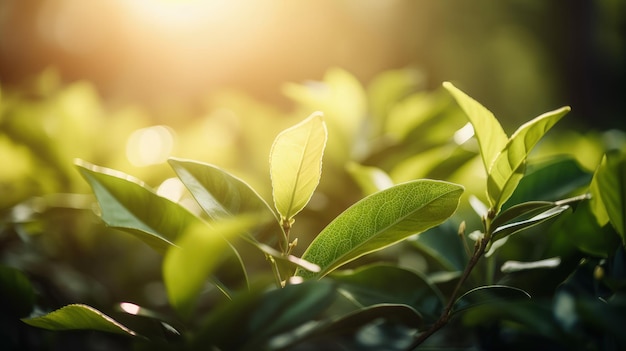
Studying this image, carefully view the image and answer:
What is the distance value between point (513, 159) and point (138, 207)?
370 mm

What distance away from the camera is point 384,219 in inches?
21.2

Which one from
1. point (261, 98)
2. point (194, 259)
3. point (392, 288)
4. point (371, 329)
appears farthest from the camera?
point (261, 98)

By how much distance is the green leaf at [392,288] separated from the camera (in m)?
0.63

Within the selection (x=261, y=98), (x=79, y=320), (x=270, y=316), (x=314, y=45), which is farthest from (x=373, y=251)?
(x=314, y=45)

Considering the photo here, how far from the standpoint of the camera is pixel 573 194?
736mm

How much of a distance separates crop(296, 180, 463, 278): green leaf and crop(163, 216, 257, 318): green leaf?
137 millimetres

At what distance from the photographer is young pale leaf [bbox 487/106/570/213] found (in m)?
0.53

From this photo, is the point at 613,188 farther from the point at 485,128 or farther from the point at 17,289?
the point at 17,289

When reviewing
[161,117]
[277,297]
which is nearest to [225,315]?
[277,297]

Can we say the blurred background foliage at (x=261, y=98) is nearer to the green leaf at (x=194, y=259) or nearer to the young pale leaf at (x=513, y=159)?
the young pale leaf at (x=513, y=159)

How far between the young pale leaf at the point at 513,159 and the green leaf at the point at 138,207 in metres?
0.30

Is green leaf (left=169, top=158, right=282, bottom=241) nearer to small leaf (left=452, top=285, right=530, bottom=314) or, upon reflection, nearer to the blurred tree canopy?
small leaf (left=452, top=285, right=530, bottom=314)

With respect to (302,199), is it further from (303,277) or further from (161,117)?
(161,117)

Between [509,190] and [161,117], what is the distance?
1361 mm
